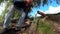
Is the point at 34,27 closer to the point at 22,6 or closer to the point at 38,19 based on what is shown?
the point at 38,19

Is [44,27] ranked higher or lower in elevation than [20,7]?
lower

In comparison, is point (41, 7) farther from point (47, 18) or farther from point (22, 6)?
point (22, 6)

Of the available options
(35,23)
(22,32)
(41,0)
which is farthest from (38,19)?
(41,0)

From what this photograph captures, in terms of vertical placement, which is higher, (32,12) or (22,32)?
(32,12)

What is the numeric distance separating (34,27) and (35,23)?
0.25ft

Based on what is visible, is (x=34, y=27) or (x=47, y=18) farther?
(x=47, y=18)

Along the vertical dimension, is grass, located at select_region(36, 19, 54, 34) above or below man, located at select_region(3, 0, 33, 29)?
below

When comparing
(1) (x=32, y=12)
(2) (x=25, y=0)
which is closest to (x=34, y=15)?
(1) (x=32, y=12)

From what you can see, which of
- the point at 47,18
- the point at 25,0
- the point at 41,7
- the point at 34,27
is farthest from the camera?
the point at 41,7

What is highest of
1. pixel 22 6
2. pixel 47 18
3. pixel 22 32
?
pixel 22 6

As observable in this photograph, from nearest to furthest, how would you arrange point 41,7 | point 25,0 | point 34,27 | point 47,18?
point 25,0 → point 34,27 → point 47,18 → point 41,7

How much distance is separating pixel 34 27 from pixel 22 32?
8.6 inches

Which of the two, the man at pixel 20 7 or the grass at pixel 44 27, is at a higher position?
the man at pixel 20 7

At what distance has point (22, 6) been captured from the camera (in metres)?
2.83
